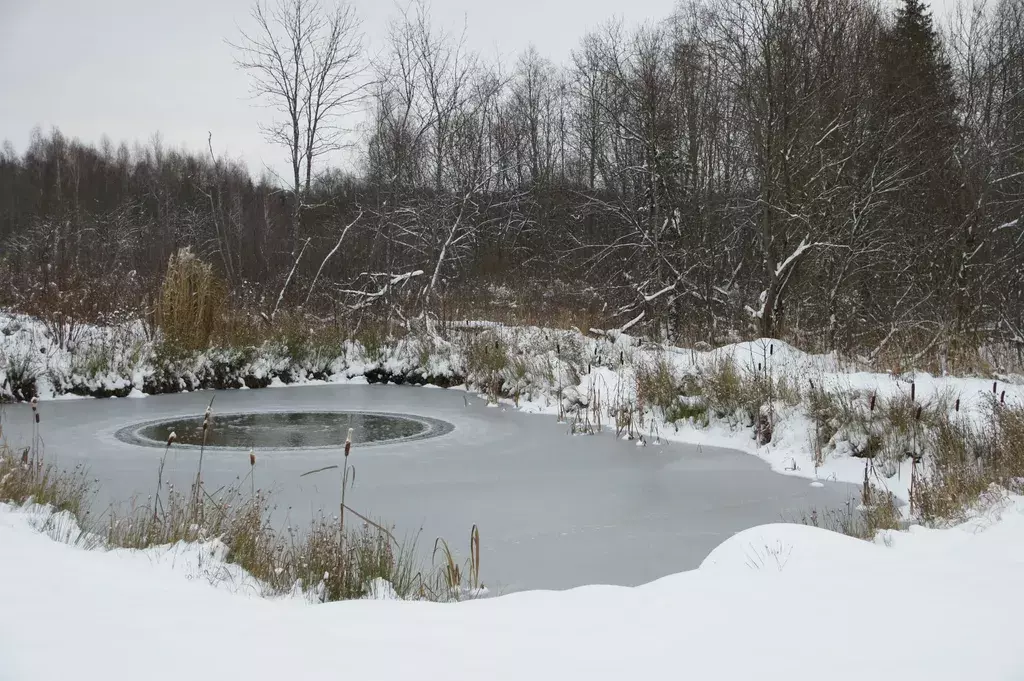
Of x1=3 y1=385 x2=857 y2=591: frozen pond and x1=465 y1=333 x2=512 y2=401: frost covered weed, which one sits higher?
x1=465 y1=333 x2=512 y2=401: frost covered weed

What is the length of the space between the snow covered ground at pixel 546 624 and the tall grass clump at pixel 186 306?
337 inches

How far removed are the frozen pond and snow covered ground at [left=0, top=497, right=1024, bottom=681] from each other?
93 centimetres

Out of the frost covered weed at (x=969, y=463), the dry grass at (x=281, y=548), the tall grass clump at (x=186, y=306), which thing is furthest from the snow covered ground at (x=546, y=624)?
the tall grass clump at (x=186, y=306)

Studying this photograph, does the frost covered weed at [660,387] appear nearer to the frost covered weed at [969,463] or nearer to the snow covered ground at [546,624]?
the frost covered weed at [969,463]

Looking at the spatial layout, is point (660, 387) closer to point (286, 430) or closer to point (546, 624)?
point (286, 430)

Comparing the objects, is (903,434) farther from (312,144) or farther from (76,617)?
(312,144)

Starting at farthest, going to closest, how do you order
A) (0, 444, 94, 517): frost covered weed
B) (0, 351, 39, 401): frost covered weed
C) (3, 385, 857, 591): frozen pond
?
1. (0, 351, 39, 401): frost covered weed
2. (3, 385, 857, 591): frozen pond
3. (0, 444, 94, 517): frost covered weed

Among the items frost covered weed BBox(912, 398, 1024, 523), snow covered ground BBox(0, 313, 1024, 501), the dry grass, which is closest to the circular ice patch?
snow covered ground BBox(0, 313, 1024, 501)

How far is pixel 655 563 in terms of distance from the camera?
4.40 m

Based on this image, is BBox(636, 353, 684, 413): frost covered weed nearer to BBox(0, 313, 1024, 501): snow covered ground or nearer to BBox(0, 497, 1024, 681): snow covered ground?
BBox(0, 313, 1024, 501): snow covered ground

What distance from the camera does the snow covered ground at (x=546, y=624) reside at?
2363 mm

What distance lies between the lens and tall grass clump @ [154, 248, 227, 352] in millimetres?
11805

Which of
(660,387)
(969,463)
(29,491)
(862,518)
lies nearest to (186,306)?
(660,387)

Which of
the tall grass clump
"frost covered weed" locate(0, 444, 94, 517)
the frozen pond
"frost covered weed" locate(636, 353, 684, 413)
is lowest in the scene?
the frozen pond
